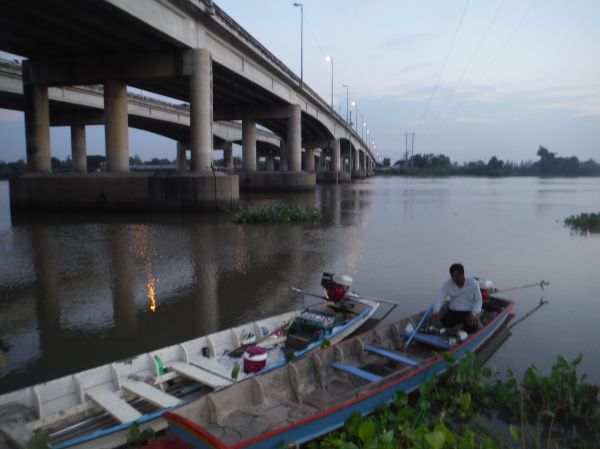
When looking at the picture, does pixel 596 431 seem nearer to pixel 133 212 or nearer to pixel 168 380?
pixel 168 380

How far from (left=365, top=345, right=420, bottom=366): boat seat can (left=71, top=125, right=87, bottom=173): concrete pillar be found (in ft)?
158

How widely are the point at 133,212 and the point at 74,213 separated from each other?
3.06m

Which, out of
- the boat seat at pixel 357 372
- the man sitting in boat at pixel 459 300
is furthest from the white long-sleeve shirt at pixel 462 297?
the boat seat at pixel 357 372

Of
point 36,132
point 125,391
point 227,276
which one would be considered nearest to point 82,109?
point 36,132

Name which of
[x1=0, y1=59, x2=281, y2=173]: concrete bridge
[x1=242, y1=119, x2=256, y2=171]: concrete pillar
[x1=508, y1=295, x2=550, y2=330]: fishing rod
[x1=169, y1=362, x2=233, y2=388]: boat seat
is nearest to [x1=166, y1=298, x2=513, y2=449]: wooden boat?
[x1=169, y1=362, x2=233, y2=388]: boat seat

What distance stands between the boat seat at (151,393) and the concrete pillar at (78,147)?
→ 157 feet

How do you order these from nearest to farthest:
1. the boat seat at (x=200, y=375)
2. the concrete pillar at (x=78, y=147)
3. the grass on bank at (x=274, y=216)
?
the boat seat at (x=200, y=375)
the grass on bank at (x=274, y=216)
the concrete pillar at (x=78, y=147)

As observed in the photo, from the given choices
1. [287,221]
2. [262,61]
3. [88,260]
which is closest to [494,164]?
[262,61]

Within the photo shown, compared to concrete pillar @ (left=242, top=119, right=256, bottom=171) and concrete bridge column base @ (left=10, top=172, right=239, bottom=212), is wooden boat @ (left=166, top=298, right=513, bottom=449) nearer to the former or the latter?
concrete bridge column base @ (left=10, top=172, right=239, bottom=212)

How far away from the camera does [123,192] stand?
85.4 feet

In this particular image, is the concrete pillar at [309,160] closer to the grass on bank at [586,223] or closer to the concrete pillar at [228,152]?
the concrete pillar at [228,152]

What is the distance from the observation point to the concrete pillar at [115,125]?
89.2ft

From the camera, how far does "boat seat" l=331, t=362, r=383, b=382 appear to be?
5.67 m

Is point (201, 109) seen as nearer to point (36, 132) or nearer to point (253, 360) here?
point (36, 132)
